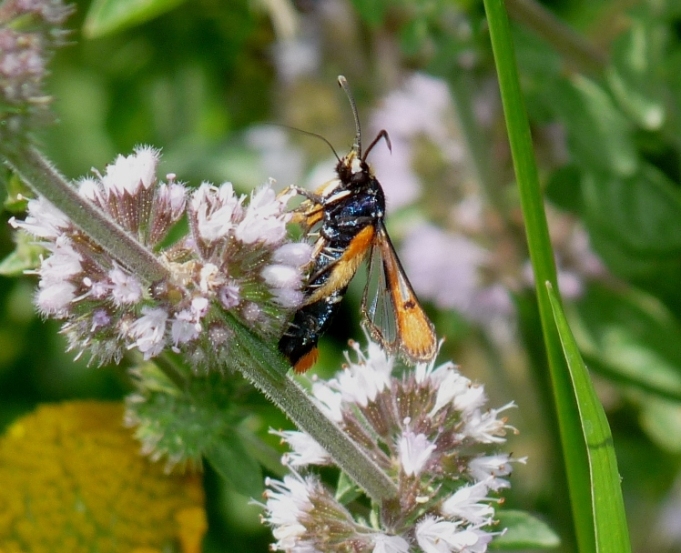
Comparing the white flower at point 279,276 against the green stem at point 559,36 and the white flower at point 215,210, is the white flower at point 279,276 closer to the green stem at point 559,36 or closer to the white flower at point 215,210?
the white flower at point 215,210

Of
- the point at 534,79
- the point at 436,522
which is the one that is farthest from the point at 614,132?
the point at 436,522

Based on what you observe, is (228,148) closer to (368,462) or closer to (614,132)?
(614,132)

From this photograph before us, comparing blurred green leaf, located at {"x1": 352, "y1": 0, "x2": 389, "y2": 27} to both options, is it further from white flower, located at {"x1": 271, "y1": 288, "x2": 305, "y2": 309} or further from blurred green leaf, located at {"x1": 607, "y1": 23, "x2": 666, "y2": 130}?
white flower, located at {"x1": 271, "y1": 288, "x2": 305, "y2": 309}

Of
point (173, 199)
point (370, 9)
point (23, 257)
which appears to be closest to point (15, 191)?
point (23, 257)

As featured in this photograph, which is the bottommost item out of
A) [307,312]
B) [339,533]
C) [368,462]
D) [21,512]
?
[21,512]

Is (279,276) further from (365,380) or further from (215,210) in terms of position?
(365,380)

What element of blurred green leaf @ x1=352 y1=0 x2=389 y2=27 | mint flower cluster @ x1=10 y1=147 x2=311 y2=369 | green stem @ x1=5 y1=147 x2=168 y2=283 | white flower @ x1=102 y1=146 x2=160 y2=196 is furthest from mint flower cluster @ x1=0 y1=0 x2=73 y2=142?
blurred green leaf @ x1=352 y1=0 x2=389 y2=27
